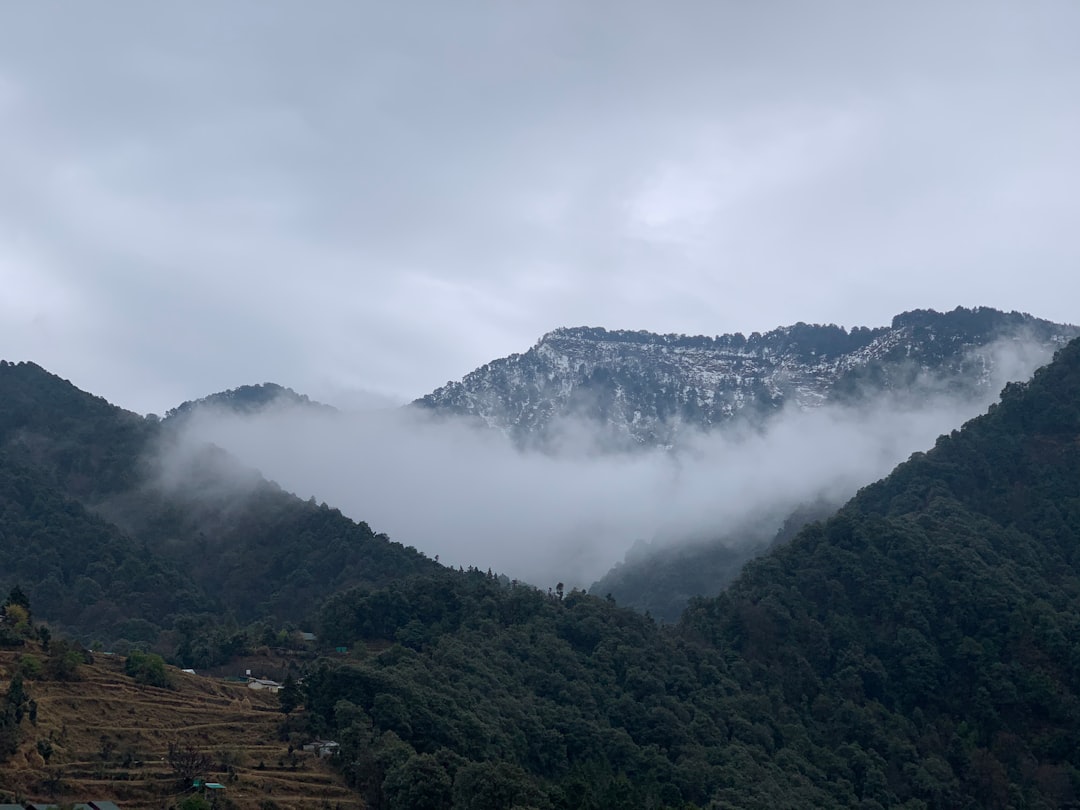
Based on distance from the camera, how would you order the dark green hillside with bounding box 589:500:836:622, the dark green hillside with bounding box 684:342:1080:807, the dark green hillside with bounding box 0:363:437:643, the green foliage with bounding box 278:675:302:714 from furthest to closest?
the dark green hillside with bounding box 589:500:836:622
the dark green hillside with bounding box 0:363:437:643
the dark green hillside with bounding box 684:342:1080:807
the green foliage with bounding box 278:675:302:714

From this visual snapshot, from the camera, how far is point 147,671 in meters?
60.0

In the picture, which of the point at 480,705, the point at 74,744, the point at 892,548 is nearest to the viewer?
the point at 74,744

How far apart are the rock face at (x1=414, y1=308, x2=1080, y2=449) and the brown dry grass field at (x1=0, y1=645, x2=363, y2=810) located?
111 metres

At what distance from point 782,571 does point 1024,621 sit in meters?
15.4

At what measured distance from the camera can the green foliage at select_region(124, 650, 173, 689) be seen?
59.8 metres

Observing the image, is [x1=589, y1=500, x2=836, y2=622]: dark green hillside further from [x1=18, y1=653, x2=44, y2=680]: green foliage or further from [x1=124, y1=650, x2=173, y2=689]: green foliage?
[x1=18, y1=653, x2=44, y2=680]: green foliage

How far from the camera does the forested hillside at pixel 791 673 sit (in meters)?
59.1

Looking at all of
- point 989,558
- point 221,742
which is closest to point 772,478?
point 989,558

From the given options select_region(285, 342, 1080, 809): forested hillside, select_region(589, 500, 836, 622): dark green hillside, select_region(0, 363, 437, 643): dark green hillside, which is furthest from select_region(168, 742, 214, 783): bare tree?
select_region(589, 500, 836, 622): dark green hillside

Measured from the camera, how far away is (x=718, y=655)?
77438 mm

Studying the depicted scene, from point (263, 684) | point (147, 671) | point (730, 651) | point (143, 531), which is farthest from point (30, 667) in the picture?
point (143, 531)

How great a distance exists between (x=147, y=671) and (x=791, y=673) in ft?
125

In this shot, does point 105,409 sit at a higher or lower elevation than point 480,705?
higher

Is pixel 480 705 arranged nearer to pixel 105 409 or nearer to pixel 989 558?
pixel 989 558
